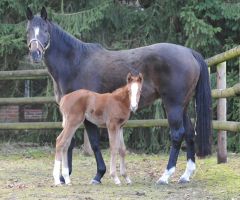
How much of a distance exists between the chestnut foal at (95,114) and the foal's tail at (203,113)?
1.04 m

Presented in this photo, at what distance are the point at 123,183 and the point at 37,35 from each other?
80.7 inches

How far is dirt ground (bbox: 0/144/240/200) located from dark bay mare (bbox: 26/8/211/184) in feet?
1.12

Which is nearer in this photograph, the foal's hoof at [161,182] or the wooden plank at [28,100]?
the foal's hoof at [161,182]

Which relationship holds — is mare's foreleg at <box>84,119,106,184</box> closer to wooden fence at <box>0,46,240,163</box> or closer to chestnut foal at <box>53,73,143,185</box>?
chestnut foal at <box>53,73,143,185</box>

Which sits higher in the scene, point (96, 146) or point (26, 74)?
point (26, 74)

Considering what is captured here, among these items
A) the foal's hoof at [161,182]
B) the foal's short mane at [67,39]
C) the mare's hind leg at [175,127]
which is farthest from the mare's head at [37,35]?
the foal's hoof at [161,182]

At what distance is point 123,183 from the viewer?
5965 mm

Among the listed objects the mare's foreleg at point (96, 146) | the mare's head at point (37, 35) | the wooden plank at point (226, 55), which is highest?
the mare's head at point (37, 35)

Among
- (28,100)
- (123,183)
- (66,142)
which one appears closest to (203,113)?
(123,183)

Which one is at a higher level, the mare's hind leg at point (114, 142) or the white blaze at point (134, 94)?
the white blaze at point (134, 94)

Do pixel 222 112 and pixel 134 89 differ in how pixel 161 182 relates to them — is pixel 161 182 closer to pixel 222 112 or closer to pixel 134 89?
pixel 134 89

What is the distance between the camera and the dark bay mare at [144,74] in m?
6.14

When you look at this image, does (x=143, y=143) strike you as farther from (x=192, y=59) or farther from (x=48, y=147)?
(x=192, y=59)

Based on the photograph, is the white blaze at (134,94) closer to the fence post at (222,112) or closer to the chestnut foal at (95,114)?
the chestnut foal at (95,114)
